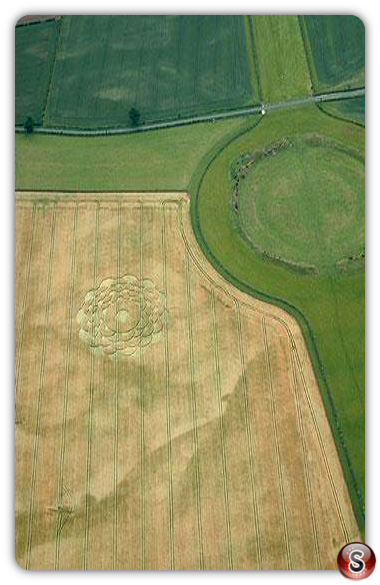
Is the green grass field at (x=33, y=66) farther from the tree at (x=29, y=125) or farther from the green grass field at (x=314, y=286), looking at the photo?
the green grass field at (x=314, y=286)

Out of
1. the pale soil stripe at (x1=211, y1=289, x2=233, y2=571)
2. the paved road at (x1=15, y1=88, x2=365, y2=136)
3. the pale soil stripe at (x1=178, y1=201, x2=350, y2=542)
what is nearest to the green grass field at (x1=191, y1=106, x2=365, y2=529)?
the paved road at (x1=15, y1=88, x2=365, y2=136)

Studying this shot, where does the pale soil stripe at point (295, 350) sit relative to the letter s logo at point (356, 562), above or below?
above

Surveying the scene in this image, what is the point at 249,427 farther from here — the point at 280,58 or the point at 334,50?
the point at 334,50

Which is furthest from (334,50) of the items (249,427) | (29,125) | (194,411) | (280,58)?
(194,411)

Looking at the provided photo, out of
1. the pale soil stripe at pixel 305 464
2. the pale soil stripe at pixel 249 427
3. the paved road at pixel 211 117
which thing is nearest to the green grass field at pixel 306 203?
the paved road at pixel 211 117

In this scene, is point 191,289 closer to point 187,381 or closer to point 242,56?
point 187,381
